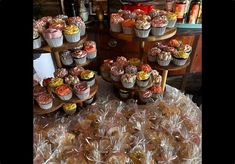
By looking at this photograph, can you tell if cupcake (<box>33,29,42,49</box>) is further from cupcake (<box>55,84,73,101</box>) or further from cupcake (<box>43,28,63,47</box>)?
cupcake (<box>55,84,73,101</box>)

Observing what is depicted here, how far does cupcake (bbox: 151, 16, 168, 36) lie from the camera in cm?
116

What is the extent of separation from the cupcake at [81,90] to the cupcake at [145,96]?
0.34 meters

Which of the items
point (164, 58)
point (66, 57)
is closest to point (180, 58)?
point (164, 58)

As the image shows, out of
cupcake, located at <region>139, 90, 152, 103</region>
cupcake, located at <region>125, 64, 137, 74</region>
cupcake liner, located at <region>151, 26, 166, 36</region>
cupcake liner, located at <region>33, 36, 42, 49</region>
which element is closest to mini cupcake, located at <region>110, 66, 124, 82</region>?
cupcake, located at <region>125, 64, 137, 74</region>

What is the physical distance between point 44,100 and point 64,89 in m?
0.11

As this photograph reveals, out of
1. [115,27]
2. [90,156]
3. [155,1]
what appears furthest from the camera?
[155,1]

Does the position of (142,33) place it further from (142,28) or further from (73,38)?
(73,38)

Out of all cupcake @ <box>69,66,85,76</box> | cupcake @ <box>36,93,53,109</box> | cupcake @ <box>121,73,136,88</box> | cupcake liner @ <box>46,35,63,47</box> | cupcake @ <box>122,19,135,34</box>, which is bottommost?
cupcake @ <box>36,93,53,109</box>

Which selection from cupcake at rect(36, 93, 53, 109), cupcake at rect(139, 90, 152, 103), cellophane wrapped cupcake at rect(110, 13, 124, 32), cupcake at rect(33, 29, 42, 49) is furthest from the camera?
cupcake at rect(139, 90, 152, 103)

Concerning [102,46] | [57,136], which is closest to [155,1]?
[102,46]

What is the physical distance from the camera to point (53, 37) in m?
1.03
